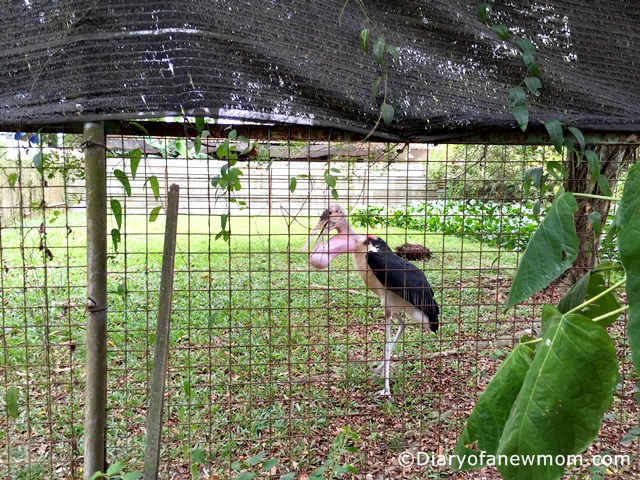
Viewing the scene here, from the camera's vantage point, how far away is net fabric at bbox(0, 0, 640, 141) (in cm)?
185

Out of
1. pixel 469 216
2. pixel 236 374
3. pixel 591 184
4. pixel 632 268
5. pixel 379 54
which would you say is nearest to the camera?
pixel 632 268

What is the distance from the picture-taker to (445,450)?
2.91 metres

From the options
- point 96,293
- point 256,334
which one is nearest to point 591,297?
point 96,293

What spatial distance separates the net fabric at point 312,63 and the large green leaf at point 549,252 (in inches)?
44.9

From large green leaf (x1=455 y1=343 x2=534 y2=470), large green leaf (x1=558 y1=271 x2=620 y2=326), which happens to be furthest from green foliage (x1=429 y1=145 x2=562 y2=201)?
large green leaf (x1=455 y1=343 x2=534 y2=470)

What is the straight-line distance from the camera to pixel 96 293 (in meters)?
1.97

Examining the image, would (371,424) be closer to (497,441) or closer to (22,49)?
(497,441)

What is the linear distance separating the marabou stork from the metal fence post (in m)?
1.24

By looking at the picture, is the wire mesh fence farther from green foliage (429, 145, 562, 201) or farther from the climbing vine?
the climbing vine

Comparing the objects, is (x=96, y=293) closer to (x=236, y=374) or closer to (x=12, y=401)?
(x=12, y=401)

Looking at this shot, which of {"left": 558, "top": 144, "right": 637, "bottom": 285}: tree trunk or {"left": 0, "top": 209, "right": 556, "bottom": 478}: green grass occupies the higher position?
{"left": 558, "top": 144, "right": 637, "bottom": 285}: tree trunk

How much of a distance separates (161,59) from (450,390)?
3106 mm

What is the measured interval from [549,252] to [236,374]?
10.7 feet

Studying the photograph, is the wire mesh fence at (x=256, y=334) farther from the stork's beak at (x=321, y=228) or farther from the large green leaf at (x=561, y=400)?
the large green leaf at (x=561, y=400)
